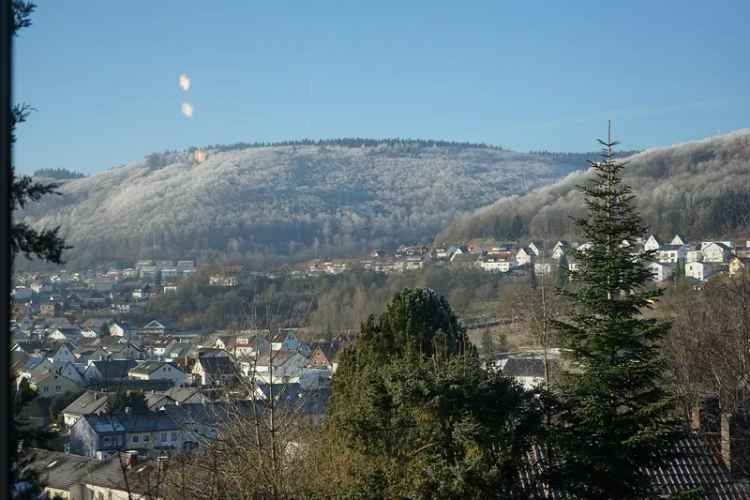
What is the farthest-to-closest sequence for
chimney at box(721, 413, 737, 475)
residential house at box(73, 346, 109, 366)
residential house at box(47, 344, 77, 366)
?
1. residential house at box(73, 346, 109, 366)
2. residential house at box(47, 344, 77, 366)
3. chimney at box(721, 413, 737, 475)

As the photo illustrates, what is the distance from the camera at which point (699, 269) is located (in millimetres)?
47688

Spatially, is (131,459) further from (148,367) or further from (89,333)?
(89,333)

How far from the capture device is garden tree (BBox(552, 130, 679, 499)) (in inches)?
332

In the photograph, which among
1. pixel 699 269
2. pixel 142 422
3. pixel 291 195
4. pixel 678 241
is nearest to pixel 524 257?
pixel 678 241

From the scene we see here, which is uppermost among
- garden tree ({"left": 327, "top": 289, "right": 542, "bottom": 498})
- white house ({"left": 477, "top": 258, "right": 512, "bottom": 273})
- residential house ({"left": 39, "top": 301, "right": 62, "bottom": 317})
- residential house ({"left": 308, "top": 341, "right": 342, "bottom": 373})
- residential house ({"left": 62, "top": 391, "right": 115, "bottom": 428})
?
garden tree ({"left": 327, "top": 289, "right": 542, "bottom": 498})

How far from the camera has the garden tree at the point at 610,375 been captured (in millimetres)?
8430

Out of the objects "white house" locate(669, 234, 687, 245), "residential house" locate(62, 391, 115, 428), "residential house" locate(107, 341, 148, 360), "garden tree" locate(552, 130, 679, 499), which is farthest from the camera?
"white house" locate(669, 234, 687, 245)

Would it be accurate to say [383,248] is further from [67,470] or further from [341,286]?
[67,470]

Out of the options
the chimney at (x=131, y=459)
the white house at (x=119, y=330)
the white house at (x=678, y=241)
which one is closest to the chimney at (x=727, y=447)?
the chimney at (x=131, y=459)

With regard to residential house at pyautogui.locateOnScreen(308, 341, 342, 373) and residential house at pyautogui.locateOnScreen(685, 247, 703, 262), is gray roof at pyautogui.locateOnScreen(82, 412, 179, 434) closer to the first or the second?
residential house at pyautogui.locateOnScreen(308, 341, 342, 373)

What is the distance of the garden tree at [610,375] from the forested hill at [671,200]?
40.9 metres

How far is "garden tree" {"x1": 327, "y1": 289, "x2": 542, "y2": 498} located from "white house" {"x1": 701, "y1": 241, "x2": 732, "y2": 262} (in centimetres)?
4376

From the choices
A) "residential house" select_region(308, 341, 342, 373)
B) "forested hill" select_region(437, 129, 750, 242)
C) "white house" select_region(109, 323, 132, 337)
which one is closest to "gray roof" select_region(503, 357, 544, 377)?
"residential house" select_region(308, 341, 342, 373)

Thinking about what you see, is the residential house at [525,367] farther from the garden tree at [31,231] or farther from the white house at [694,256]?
the white house at [694,256]
